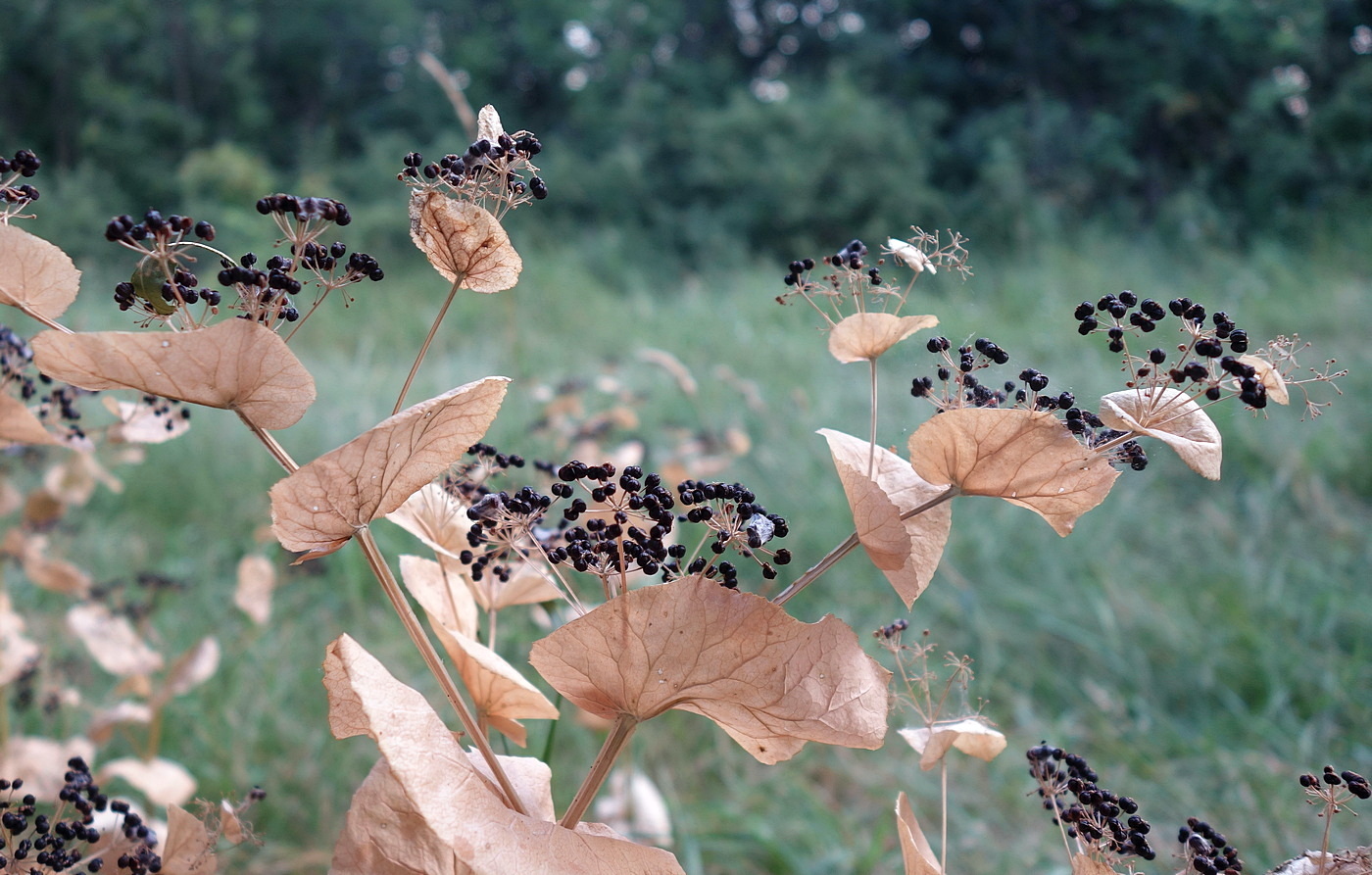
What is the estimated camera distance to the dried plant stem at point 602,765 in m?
0.32

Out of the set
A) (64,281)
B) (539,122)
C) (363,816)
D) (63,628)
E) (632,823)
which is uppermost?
(64,281)

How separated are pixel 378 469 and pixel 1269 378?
0.33 metres

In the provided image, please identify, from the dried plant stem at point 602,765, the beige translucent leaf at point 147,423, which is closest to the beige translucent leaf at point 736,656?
the dried plant stem at point 602,765

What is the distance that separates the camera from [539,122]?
11812mm

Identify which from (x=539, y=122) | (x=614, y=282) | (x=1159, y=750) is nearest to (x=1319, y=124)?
(x=614, y=282)

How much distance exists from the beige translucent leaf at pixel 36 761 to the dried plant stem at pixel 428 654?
2.60ft

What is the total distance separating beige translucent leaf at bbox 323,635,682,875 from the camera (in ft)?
0.89

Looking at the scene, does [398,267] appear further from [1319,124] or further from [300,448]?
[1319,124]

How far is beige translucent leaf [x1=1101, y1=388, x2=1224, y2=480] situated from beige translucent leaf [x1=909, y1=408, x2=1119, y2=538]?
0.02 metres

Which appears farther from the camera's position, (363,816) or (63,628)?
(63,628)

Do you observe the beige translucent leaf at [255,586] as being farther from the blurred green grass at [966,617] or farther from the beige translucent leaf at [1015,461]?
the beige translucent leaf at [1015,461]

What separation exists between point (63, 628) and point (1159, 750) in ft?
6.56

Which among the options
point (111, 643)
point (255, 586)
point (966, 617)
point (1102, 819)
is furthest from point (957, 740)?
point (966, 617)

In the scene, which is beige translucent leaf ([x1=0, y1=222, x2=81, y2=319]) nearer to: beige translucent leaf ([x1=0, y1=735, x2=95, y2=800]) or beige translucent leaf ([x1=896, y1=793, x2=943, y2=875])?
beige translucent leaf ([x1=896, y1=793, x2=943, y2=875])
